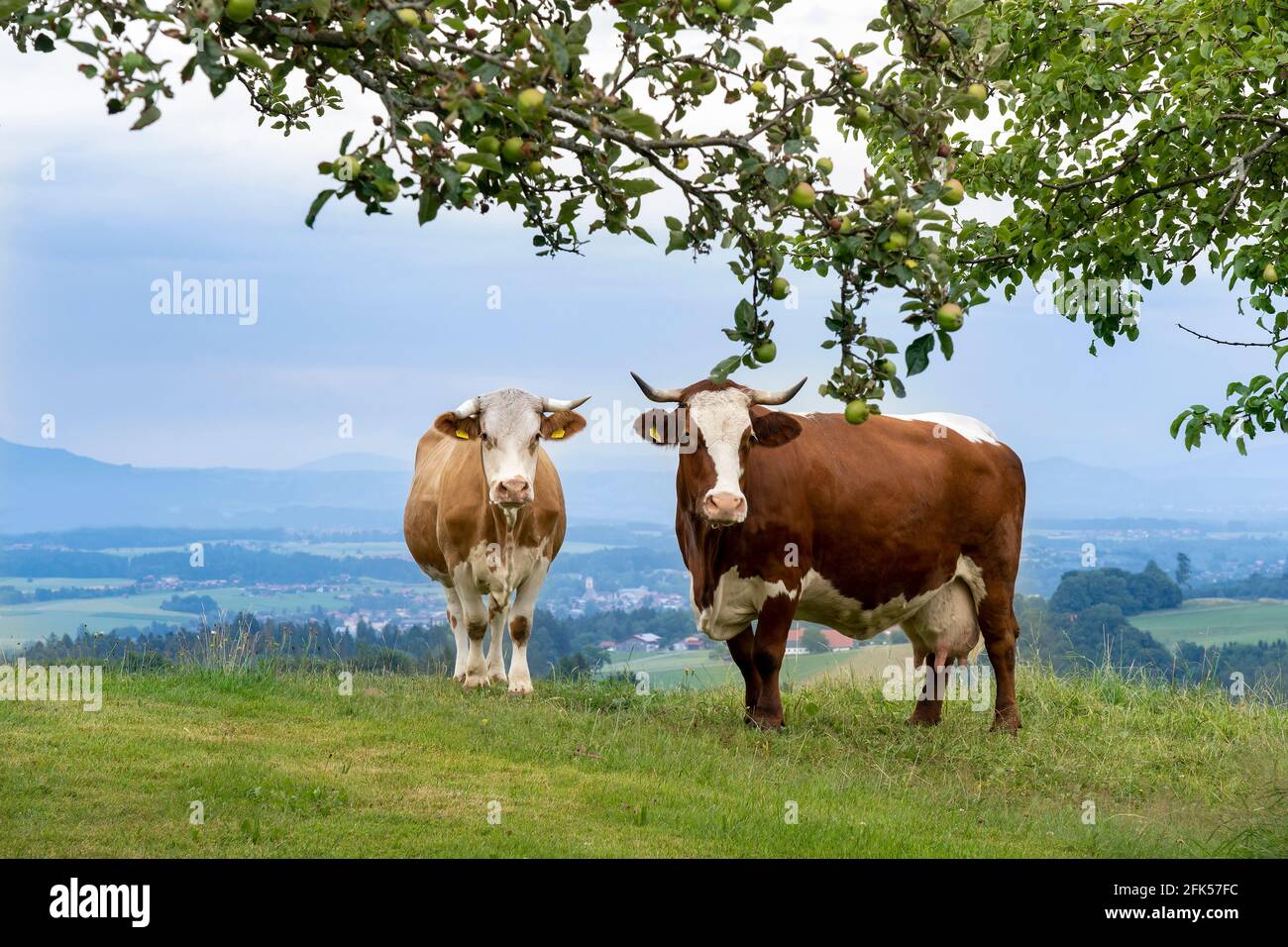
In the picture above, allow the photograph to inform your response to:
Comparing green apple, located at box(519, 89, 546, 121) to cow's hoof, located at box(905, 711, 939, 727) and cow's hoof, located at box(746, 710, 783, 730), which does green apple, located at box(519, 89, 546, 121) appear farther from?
cow's hoof, located at box(905, 711, 939, 727)

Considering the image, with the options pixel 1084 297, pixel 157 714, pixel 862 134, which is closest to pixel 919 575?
pixel 1084 297

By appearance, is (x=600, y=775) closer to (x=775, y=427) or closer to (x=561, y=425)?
(x=775, y=427)

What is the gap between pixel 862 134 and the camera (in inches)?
622

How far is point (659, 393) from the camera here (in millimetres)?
11797

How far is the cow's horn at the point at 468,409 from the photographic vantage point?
13.1m

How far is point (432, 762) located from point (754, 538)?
336 centimetres

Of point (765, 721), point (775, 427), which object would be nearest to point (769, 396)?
point (775, 427)

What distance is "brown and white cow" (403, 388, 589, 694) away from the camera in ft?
42.6

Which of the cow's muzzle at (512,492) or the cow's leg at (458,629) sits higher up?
the cow's muzzle at (512,492)

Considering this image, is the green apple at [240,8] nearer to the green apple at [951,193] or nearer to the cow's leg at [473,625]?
the green apple at [951,193]

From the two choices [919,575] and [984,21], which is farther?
[919,575]

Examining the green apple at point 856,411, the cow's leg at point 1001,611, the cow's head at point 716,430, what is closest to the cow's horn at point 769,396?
the cow's head at point 716,430

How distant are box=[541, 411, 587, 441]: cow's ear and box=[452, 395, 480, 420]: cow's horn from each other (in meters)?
0.68
